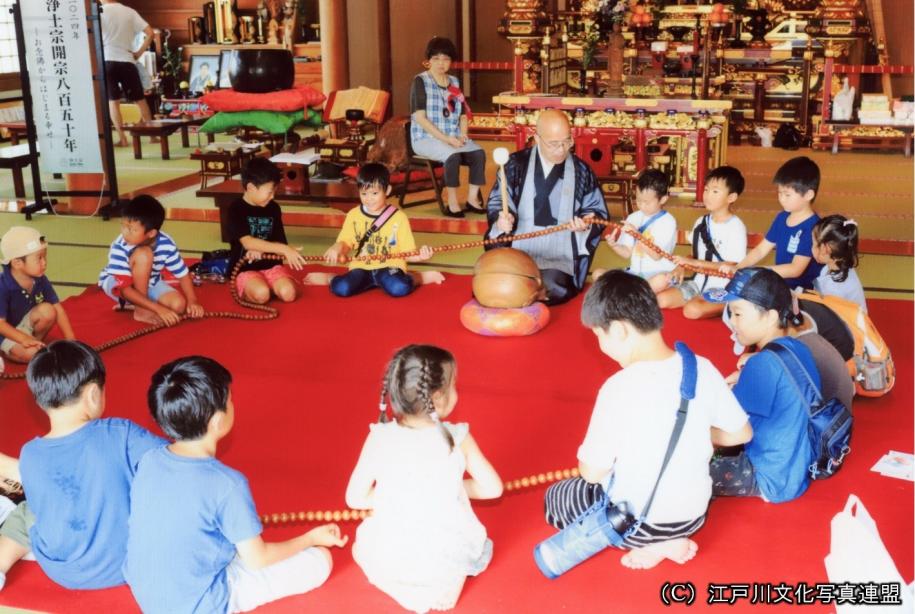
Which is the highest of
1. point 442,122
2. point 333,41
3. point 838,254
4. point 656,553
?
point 333,41

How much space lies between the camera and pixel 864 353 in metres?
3.94

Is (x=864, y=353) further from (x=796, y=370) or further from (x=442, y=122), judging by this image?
(x=442, y=122)

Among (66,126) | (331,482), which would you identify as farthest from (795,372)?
(66,126)

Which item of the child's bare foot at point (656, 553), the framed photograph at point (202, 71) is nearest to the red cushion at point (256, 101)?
the framed photograph at point (202, 71)

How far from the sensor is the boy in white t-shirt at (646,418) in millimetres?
2703

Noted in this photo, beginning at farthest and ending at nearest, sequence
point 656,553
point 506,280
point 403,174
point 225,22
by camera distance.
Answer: point 225,22 < point 403,174 < point 506,280 < point 656,553

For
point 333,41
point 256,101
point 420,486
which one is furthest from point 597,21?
point 420,486

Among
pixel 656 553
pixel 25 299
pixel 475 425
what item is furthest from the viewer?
pixel 25 299

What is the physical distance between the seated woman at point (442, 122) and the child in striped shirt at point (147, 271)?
292 centimetres

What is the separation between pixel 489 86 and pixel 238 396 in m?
10.5

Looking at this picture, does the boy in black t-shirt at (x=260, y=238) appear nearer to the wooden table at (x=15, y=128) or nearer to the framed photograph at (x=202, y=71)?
the wooden table at (x=15, y=128)

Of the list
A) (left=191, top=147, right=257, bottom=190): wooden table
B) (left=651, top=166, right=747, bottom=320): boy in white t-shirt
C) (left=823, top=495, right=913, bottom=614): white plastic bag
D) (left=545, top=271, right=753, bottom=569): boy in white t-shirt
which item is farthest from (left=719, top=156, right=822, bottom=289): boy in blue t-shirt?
(left=191, top=147, right=257, bottom=190): wooden table

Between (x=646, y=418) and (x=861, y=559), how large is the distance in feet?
1.99

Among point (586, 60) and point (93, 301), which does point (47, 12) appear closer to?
point (93, 301)
